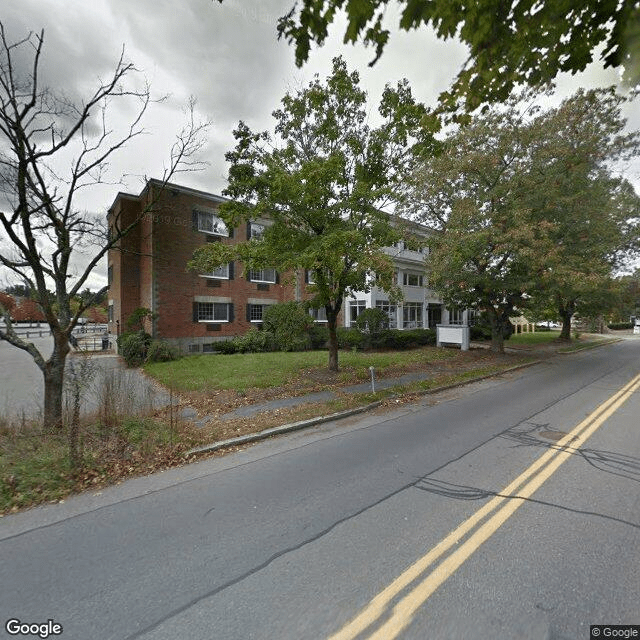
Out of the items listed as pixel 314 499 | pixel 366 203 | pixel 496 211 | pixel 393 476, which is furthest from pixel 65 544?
pixel 496 211

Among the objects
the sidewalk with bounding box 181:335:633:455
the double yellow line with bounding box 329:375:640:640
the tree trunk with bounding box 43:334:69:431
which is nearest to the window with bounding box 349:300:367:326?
the sidewalk with bounding box 181:335:633:455

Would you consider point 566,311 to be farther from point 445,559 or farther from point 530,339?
point 445,559

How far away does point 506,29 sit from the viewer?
10.7 ft

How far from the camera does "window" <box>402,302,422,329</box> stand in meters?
29.0

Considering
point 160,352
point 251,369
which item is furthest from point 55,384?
point 160,352

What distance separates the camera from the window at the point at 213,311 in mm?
19844

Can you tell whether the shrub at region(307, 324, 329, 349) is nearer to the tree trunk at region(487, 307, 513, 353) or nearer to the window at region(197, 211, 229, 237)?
the window at region(197, 211, 229, 237)

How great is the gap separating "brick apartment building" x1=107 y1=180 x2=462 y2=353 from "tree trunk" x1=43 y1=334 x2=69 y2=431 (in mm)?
11542

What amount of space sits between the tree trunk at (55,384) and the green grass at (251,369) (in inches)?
144

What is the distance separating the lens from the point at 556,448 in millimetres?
5410

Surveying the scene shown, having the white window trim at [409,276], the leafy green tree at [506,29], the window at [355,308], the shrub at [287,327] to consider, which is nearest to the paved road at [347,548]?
the leafy green tree at [506,29]

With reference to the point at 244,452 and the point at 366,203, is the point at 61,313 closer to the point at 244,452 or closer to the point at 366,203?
the point at 244,452

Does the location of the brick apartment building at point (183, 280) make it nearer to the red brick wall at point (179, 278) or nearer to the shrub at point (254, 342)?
the red brick wall at point (179, 278)

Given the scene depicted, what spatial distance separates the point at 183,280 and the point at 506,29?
18.4 meters
